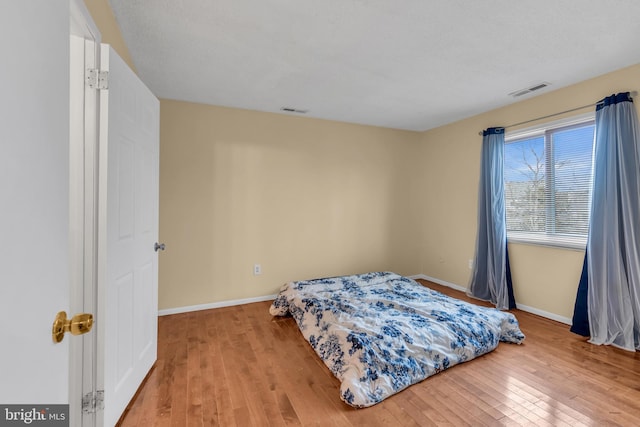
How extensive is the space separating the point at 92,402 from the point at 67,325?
3.22 feet

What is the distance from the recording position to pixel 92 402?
1.37m

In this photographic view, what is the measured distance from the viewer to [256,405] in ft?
5.75

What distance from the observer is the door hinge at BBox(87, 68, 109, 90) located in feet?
4.50

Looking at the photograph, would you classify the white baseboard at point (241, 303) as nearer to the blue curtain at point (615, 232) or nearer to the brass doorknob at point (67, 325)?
the blue curtain at point (615, 232)

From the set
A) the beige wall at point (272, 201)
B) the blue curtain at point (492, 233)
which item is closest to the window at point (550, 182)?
the blue curtain at point (492, 233)

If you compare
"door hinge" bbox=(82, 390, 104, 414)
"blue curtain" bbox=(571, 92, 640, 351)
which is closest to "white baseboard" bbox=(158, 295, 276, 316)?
"door hinge" bbox=(82, 390, 104, 414)

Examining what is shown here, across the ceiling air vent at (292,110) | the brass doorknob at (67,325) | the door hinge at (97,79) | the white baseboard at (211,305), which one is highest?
the ceiling air vent at (292,110)

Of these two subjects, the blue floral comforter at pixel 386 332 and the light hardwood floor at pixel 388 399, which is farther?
the blue floral comforter at pixel 386 332

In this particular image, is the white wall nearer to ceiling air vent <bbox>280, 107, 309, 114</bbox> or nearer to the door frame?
the door frame

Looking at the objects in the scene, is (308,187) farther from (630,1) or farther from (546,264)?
(630,1)

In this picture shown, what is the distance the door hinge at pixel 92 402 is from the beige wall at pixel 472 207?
393 centimetres

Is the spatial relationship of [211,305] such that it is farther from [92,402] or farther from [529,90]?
[529,90]

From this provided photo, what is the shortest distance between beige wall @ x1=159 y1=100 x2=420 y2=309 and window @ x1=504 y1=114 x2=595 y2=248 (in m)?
1.55

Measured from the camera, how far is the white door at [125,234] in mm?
1413
